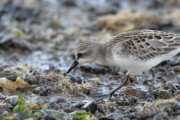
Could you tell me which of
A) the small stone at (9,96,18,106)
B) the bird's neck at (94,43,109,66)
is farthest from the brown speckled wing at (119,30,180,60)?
the small stone at (9,96,18,106)

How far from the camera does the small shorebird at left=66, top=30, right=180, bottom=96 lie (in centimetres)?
707

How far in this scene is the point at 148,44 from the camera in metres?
7.24

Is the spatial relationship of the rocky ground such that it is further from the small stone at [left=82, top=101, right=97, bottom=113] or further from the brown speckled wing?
the brown speckled wing

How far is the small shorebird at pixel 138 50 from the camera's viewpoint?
279 inches

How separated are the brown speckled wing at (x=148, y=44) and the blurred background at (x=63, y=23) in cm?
250

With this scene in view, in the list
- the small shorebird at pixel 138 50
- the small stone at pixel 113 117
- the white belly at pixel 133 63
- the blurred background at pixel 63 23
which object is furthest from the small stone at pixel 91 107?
the blurred background at pixel 63 23

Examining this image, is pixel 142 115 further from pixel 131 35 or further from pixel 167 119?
pixel 131 35

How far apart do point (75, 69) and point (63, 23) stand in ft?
13.5

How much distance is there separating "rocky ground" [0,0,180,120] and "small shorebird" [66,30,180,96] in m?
0.56

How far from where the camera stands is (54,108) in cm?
635

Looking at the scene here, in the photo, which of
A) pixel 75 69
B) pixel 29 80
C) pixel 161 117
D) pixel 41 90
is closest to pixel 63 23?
pixel 75 69

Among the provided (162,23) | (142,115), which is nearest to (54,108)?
(142,115)

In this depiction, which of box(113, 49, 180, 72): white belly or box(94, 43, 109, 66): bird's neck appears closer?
box(113, 49, 180, 72): white belly

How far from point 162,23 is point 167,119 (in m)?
6.71
